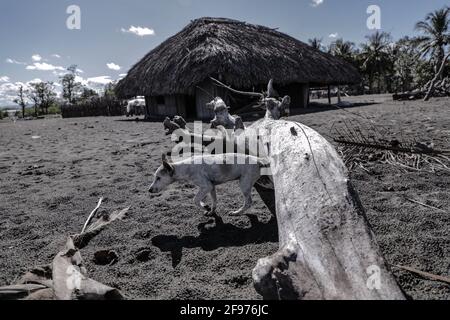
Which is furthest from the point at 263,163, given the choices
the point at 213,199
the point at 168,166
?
the point at 168,166

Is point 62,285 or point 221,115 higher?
point 221,115

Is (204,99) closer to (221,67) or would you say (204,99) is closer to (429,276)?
(221,67)

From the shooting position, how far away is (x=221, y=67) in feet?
45.1

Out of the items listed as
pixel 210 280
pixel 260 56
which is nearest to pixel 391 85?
pixel 260 56

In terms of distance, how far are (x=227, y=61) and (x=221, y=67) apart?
45 cm

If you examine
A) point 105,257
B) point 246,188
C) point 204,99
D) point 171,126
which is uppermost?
point 204,99

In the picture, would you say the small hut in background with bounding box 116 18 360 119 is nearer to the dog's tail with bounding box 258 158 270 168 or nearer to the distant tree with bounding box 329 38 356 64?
the dog's tail with bounding box 258 158 270 168

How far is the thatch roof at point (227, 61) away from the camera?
14.1 metres

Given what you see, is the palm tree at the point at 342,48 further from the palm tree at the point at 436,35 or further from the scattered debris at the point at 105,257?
the scattered debris at the point at 105,257

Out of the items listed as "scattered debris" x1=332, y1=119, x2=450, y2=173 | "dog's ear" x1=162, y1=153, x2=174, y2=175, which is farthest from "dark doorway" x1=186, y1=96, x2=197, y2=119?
"dog's ear" x1=162, y1=153, x2=174, y2=175

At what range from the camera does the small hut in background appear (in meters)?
14.2

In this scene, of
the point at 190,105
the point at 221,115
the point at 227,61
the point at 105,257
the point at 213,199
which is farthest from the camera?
the point at 190,105

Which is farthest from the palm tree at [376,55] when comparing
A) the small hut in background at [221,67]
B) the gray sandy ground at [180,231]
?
the gray sandy ground at [180,231]

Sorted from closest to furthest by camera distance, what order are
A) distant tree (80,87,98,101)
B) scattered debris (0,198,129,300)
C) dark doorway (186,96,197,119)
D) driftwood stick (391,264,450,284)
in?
scattered debris (0,198,129,300)
driftwood stick (391,264,450,284)
dark doorway (186,96,197,119)
distant tree (80,87,98,101)
